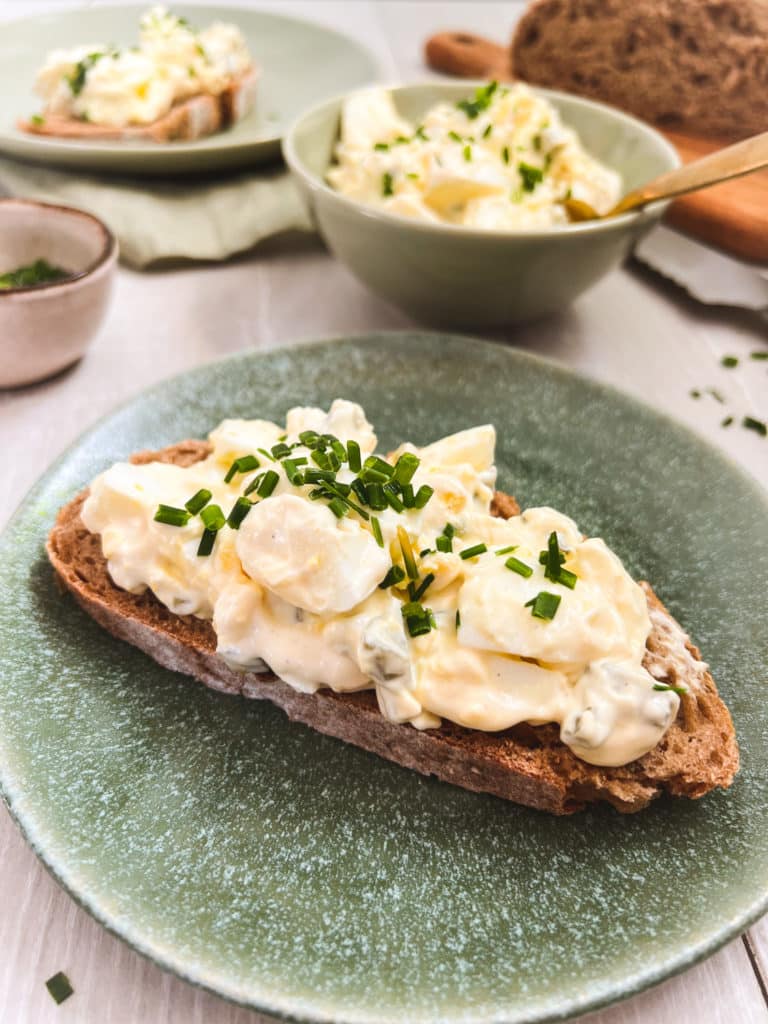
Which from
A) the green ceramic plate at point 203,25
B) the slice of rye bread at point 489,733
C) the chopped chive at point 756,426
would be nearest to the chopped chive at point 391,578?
the slice of rye bread at point 489,733

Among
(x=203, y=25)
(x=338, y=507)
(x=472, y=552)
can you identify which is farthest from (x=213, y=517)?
(x=203, y=25)

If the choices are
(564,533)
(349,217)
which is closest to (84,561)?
(564,533)

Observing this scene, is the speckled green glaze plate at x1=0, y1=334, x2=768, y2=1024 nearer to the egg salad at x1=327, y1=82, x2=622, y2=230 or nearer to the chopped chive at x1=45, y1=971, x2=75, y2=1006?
the chopped chive at x1=45, y1=971, x2=75, y2=1006

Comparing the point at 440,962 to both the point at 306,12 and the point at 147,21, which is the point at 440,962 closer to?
the point at 147,21

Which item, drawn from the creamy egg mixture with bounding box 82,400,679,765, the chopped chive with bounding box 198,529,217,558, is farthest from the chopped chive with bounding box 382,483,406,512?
the chopped chive with bounding box 198,529,217,558

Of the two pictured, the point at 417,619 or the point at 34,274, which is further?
the point at 34,274

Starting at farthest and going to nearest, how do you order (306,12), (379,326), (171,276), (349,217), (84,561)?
(306,12) → (171,276) → (379,326) → (349,217) → (84,561)

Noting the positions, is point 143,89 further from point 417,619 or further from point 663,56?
point 417,619
